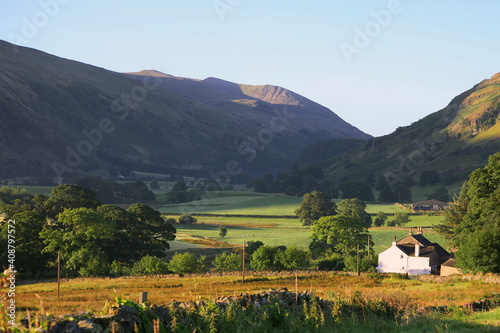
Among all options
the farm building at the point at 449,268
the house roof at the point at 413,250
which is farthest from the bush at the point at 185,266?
the farm building at the point at 449,268

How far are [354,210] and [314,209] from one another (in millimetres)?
12208

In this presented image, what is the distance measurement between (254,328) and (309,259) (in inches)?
3017

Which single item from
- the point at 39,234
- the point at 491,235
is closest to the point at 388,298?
the point at 491,235

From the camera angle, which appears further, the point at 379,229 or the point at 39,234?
the point at 379,229

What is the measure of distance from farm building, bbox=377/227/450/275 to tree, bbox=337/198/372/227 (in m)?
70.3

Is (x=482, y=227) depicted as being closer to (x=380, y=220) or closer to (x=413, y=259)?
(x=413, y=259)

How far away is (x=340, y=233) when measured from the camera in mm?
96562

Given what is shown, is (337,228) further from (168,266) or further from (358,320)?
(358,320)

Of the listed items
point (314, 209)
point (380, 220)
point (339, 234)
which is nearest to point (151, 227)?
point (339, 234)

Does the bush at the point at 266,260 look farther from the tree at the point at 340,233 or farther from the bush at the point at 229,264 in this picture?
the tree at the point at 340,233

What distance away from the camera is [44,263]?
79.6m

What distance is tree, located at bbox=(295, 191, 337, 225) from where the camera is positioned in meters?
159

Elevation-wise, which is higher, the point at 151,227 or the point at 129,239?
the point at 151,227

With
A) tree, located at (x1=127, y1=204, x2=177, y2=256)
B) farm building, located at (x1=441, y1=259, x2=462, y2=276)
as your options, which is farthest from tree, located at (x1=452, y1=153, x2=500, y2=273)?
tree, located at (x1=127, y1=204, x2=177, y2=256)
